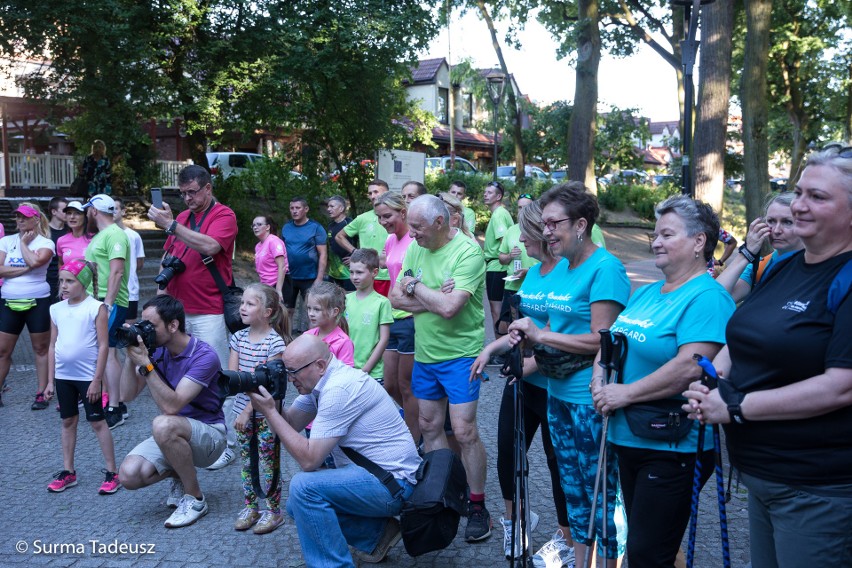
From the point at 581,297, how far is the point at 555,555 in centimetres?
149

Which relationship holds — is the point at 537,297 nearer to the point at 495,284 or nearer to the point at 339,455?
the point at 339,455

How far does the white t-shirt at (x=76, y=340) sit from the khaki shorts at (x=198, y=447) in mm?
849

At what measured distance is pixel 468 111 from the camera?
4906cm

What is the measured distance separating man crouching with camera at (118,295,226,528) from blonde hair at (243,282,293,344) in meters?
0.47

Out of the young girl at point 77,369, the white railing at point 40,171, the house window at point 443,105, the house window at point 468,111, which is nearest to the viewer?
the young girl at point 77,369

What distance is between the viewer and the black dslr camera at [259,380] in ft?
11.9

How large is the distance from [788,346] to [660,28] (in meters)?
23.3

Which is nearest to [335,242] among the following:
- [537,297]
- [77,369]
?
[77,369]

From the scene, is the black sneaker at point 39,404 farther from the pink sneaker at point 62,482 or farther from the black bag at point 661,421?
the black bag at point 661,421

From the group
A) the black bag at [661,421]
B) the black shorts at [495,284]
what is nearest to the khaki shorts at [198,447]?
the black bag at [661,421]

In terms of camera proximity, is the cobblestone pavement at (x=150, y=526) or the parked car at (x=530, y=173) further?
the parked car at (x=530, y=173)

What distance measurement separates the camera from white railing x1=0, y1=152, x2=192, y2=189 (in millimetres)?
20172

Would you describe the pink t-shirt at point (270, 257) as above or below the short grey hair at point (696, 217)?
below

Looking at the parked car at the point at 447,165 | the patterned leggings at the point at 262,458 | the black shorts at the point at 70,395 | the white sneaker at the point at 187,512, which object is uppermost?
the parked car at the point at 447,165
